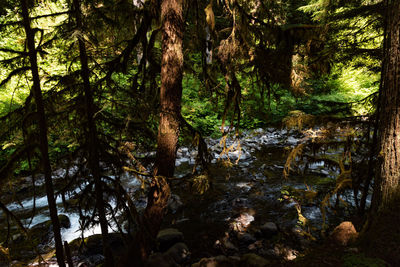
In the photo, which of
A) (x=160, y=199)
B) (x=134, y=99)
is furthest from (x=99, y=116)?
(x=160, y=199)

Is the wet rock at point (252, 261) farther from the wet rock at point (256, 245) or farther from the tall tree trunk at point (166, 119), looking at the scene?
the tall tree trunk at point (166, 119)

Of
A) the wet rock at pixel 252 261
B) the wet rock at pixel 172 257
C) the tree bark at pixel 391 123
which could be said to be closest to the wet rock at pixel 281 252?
the wet rock at pixel 252 261

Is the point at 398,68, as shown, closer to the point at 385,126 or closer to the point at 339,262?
the point at 385,126

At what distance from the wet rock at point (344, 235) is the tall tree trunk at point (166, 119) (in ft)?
8.93

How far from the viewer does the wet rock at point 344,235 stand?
10.6 ft

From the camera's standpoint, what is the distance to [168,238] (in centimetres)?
547

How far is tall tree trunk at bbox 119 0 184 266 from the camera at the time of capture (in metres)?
3.64

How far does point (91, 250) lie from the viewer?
5.50m

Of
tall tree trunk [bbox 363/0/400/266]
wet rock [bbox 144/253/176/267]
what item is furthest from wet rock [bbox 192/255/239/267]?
tall tree trunk [bbox 363/0/400/266]

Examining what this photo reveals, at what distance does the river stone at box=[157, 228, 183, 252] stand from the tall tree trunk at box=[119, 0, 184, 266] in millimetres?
1243

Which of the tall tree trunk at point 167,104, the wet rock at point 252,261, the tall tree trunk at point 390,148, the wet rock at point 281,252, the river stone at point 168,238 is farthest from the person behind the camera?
the river stone at point 168,238

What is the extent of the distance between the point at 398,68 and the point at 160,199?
13.9 feet

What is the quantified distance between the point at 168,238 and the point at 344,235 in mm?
3852

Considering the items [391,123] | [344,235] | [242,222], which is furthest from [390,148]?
[242,222]
